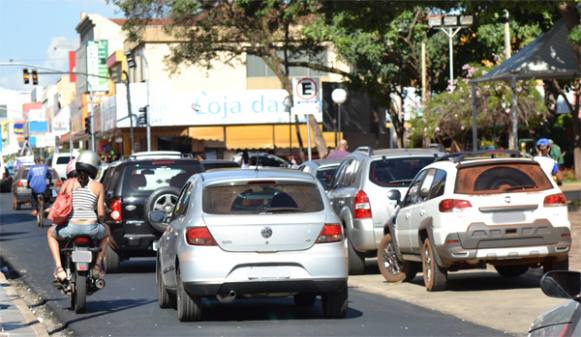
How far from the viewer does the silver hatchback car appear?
1245 centimetres

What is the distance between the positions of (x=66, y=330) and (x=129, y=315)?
1.14m

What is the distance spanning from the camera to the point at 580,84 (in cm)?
4162

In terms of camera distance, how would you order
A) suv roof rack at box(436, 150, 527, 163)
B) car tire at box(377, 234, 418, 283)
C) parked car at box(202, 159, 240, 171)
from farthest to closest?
parked car at box(202, 159, 240, 171)
car tire at box(377, 234, 418, 283)
suv roof rack at box(436, 150, 527, 163)

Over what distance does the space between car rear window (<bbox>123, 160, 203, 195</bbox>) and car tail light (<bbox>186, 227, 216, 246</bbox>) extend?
7185 millimetres

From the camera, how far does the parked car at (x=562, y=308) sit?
524 cm

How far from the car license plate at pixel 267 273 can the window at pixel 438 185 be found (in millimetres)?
3700

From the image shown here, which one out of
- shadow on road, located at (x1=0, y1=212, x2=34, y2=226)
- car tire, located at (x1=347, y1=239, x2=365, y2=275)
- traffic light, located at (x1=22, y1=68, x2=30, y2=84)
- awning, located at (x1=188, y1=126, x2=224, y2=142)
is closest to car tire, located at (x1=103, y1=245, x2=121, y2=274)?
car tire, located at (x1=347, y1=239, x2=365, y2=275)

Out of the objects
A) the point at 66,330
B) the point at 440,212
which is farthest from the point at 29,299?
the point at 440,212

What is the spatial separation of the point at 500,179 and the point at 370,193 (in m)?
3.08

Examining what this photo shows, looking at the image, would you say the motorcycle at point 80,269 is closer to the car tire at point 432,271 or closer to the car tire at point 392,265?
the car tire at point 432,271

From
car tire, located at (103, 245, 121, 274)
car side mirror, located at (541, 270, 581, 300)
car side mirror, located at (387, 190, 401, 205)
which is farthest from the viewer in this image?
car tire, located at (103, 245, 121, 274)

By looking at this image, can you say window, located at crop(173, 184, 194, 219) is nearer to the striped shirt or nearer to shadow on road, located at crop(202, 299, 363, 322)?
the striped shirt

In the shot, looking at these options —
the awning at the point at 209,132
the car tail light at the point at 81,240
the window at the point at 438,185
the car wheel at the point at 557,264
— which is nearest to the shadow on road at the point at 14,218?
the awning at the point at 209,132

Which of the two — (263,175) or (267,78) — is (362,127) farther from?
(263,175)
